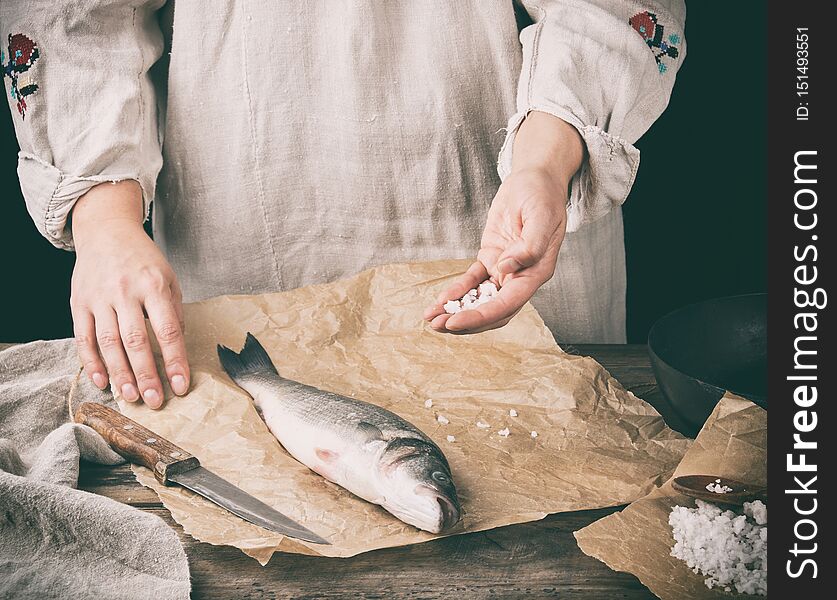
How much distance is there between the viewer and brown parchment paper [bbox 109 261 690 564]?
1.21 metres

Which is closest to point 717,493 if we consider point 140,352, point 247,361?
point 247,361

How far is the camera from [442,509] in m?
1.13

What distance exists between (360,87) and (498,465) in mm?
904

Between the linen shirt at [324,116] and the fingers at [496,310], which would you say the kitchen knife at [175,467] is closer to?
the fingers at [496,310]

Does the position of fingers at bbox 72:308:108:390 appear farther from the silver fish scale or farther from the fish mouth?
the fish mouth

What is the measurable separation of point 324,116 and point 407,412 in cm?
72

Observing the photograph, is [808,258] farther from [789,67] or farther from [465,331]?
[465,331]

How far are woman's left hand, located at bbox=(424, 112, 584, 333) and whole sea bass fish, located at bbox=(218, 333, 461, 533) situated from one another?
0.20 meters

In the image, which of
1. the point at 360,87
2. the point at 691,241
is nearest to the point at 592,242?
the point at 360,87

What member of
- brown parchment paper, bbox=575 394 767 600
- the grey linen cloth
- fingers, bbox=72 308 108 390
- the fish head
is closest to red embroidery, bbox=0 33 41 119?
fingers, bbox=72 308 108 390

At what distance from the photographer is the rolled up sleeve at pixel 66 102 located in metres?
1.69

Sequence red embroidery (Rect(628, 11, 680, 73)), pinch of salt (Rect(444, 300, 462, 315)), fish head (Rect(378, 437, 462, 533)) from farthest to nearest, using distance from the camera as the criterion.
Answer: red embroidery (Rect(628, 11, 680, 73)) → pinch of salt (Rect(444, 300, 462, 315)) → fish head (Rect(378, 437, 462, 533))

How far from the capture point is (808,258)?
0.99m

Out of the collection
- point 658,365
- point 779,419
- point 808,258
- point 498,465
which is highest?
point 808,258
